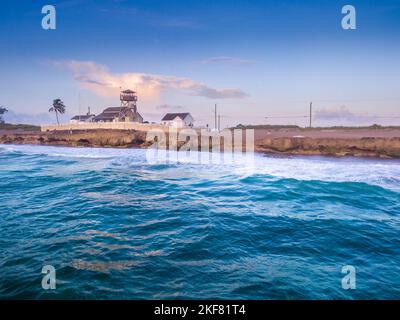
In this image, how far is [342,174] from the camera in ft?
54.4

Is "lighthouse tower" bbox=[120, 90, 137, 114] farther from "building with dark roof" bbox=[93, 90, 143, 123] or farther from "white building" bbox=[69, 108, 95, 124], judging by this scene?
"white building" bbox=[69, 108, 95, 124]

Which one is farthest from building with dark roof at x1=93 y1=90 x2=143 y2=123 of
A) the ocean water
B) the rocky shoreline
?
the ocean water

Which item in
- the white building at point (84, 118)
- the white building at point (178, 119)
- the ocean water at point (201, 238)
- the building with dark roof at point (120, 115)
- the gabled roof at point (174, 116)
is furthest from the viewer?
the white building at point (84, 118)

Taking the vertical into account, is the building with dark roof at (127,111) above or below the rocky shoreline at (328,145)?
above

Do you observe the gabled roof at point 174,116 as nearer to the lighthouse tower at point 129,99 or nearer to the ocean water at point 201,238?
the lighthouse tower at point 129,99

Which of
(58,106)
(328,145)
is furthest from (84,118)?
(328,145)

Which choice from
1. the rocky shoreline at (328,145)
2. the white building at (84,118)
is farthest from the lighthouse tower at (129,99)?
the rocky shoreline at (328,145)

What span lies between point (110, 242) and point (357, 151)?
2570 centimetres

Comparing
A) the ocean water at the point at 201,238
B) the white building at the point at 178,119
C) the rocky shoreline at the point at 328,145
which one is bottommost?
the ocean water at the point at 201,238

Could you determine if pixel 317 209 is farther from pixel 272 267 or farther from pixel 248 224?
pixel 272 267

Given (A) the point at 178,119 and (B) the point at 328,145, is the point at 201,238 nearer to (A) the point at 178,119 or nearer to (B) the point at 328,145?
(B) the point at 328,145

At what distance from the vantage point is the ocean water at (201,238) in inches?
205

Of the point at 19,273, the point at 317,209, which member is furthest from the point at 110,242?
the point at 317,209

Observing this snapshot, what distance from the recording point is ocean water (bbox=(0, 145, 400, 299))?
521 centimetres
